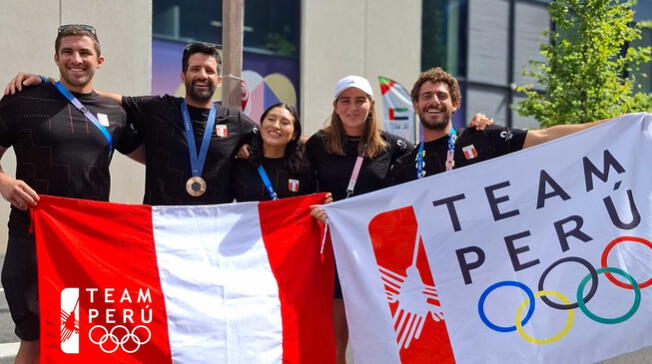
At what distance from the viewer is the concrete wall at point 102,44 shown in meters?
11.0

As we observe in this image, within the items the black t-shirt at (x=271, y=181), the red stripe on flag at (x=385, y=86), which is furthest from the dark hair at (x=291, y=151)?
the red stripe on flag at (x=385, y=86)

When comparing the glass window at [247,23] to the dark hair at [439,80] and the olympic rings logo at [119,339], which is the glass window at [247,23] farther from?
the olympic rings logo at [119,339]

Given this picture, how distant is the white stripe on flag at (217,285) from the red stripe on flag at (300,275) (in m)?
0.06

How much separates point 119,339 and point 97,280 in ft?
1.15

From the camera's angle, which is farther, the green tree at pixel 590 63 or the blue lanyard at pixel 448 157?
the green tree at pixel 590 63

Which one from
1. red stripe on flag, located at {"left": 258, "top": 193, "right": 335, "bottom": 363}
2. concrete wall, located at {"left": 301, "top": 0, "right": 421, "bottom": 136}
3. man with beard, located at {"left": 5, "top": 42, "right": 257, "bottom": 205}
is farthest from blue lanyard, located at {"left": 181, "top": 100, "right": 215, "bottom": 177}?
concrete wall, located at {"left": 301, "top": 0, "right": 421, "bottom": 136}

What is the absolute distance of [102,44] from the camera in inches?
461

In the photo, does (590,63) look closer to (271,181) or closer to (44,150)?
(271,181)

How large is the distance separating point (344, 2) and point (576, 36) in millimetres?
4302

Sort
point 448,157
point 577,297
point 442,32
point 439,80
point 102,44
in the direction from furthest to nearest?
point 442,32 → point 102,44 → point 439,80 → point 448,157 → point 577,297

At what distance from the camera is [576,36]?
1259 centimetres

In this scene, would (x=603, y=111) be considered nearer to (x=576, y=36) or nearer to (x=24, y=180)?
(x=576, y=36)

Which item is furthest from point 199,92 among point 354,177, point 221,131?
point 354,177

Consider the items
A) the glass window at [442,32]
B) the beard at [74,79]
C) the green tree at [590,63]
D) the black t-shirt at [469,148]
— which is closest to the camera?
the beard at [74,79]
